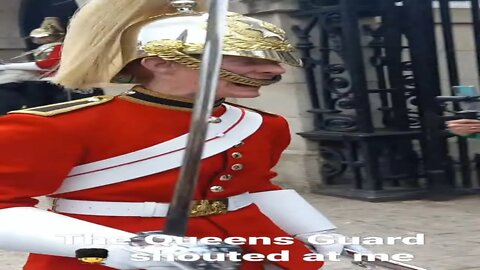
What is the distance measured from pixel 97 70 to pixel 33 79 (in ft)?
29.6

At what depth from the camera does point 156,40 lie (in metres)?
2.37

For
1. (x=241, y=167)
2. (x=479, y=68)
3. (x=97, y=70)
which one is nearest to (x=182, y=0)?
(x=97, y=70)

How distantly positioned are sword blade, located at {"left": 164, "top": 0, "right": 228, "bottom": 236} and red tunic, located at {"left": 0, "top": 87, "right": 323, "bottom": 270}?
0.36 metres

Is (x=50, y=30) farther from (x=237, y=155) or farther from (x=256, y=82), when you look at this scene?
(x=256, y=82)

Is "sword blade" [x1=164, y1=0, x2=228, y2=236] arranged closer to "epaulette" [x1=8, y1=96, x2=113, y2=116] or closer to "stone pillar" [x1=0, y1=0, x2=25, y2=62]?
A: "epaulette" [x1=8, y1=96, x2=113, y2=116]

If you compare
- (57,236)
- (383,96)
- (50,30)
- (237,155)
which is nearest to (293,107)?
(383,96)

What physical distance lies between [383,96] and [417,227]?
1.88 meters

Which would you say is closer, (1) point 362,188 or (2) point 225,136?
(2) point 225,136

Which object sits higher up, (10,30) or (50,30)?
(10,30)

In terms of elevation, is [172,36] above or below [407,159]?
above

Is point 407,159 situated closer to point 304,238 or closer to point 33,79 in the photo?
point 33,79

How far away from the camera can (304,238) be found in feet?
8.91

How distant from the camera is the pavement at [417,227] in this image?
5.49 m

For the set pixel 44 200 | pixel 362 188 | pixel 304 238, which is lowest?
pixel 362 188
